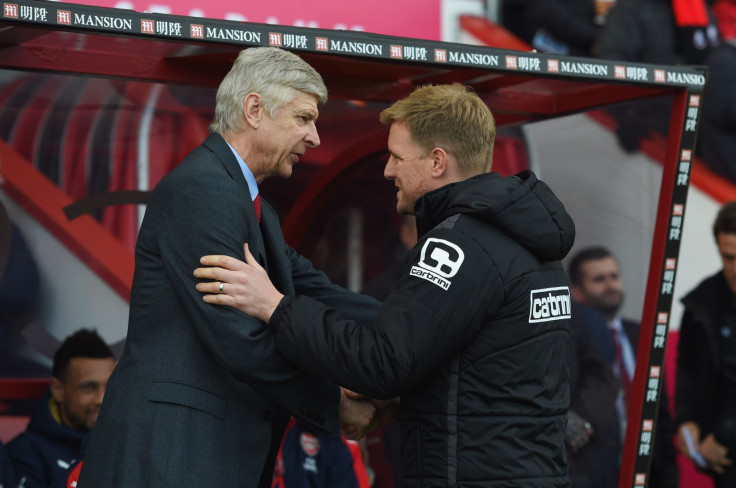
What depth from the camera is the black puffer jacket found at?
2498 millimetres

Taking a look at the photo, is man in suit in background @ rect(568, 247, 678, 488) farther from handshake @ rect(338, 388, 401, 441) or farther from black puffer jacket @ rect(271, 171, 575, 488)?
black puffer jacket @ rect(271, 171, 575, 488)

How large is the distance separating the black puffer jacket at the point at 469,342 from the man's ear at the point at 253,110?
1.61 ft

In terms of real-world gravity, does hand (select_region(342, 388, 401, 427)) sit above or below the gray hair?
below

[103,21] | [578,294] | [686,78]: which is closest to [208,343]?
[103,21]

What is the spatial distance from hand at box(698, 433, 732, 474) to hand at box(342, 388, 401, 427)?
2007 millimetres

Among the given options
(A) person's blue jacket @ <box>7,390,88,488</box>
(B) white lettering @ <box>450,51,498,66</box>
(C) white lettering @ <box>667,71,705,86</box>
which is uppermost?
(C) white lettering @ <box>667,71,705,86</box>

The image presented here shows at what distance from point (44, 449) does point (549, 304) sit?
2256 mm

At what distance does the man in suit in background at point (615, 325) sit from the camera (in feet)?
14.1

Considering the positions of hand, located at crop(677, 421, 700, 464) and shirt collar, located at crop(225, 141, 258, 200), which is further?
hand, located at crop(677, 421, 700, 464)

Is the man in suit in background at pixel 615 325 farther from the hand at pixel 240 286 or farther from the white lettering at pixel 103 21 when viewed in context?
the white lettering at pixel 103 21

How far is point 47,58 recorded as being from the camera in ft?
11.4

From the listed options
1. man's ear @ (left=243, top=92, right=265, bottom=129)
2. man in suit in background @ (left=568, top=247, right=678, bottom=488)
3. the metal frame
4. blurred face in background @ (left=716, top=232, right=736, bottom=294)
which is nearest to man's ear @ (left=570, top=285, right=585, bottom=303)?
man in suit in background @ (left=568, top=247, right=678, bottom=488)

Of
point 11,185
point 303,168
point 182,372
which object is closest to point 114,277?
point 11,185

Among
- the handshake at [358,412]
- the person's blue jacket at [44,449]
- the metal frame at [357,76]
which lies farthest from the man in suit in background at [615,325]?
the person's blue jacket at [44,449]
